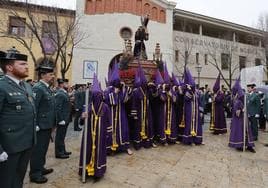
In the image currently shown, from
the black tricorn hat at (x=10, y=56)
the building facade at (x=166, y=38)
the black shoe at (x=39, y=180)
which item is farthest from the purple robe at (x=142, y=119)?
the building facade at (x=166, y=38)

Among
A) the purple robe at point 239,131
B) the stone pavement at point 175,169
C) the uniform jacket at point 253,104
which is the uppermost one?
the uniform jacket at point 253,104

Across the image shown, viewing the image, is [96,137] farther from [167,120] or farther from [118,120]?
[167,120]

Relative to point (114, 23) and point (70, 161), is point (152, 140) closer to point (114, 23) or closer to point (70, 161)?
point (70, 161)

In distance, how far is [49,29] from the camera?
16969 mm

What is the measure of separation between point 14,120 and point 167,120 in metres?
5.27

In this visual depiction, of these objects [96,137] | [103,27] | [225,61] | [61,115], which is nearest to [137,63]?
[61,115]

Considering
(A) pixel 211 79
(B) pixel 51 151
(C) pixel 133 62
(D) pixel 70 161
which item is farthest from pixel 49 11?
(A) pixel 211 79

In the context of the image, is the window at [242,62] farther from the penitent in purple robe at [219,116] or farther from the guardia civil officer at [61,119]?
the guardia civil officer at [61,119]

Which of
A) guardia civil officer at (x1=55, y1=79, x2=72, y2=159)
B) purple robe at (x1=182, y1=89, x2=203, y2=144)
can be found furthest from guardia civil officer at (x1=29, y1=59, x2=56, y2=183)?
purple robe at (x1=182, y1=89, x2=203, y2=144)

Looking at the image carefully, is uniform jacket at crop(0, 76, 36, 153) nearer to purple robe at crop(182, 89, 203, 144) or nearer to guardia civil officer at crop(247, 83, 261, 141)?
purple robe at crop(182, 89, 203, 144)

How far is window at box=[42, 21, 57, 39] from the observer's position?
55.7 ft

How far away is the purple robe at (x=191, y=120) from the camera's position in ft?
26.4

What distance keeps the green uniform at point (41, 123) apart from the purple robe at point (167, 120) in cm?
354

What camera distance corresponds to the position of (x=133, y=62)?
8.95m
